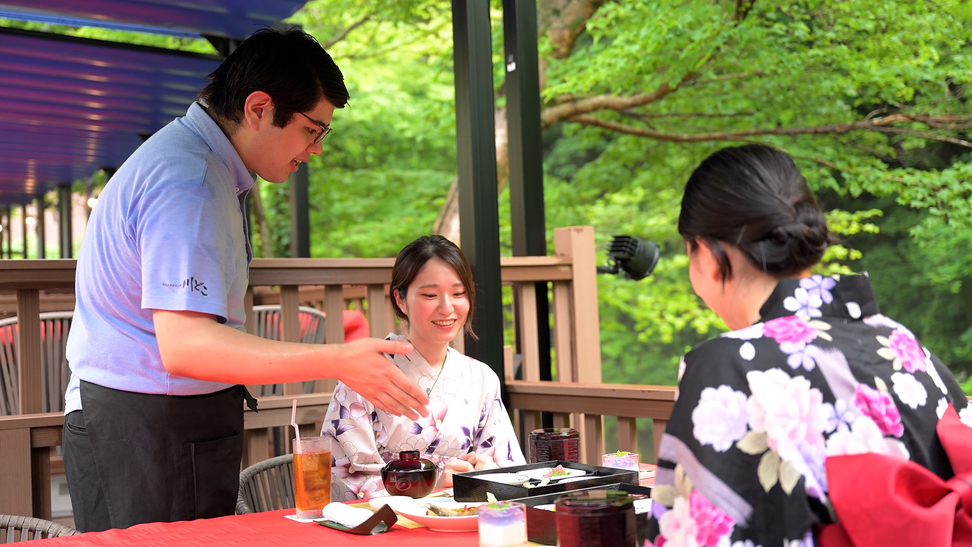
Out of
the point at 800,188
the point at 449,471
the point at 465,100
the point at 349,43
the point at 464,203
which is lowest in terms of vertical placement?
the point at 449,471

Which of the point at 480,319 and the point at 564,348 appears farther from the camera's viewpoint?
the point at 564,348

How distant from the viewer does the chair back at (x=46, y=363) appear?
3465 mm

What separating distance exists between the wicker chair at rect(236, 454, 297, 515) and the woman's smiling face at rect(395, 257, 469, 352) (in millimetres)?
506

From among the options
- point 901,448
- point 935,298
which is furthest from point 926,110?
point 901,448

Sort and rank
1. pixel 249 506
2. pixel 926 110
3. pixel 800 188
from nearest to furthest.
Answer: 1. pixel 800 188
2. pixel 249 506
3. pixel 926 110

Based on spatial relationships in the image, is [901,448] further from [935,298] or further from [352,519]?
[935,298]

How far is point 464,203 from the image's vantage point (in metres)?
3.22

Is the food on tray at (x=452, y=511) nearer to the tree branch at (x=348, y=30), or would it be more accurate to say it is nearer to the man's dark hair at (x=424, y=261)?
the man's dark hair at (x=424, y=261)

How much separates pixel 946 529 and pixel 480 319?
2.21 m

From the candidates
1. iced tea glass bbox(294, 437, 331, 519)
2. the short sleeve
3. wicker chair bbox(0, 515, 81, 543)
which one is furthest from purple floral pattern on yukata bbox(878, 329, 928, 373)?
wicker chair bbox(0, 515, 81, 543)

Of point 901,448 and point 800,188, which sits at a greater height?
point 800,188

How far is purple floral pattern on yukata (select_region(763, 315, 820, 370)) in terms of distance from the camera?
1047 mm

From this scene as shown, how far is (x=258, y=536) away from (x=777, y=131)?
7.21 metres

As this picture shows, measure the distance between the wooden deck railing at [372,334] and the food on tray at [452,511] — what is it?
1230mm
